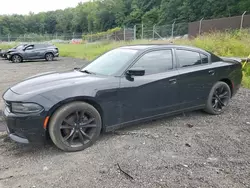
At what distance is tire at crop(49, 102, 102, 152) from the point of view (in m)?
3.12

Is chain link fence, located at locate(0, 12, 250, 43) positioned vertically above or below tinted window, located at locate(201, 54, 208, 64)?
above

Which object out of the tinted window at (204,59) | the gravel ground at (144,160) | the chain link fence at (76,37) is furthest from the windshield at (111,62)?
the chain link fence at (76,37)

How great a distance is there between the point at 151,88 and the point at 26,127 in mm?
1968

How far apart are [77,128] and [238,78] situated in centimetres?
381

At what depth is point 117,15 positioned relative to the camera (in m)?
90.8

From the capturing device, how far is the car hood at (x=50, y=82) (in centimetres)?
322

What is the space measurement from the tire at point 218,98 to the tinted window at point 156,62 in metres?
1.22

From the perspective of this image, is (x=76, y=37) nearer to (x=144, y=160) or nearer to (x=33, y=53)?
(x=33, y=53)

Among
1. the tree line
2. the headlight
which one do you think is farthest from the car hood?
the tree line

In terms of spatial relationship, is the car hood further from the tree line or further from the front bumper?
the tree line

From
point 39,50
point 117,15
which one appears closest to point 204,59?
point 39,50

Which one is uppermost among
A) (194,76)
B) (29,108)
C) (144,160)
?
(194,76)

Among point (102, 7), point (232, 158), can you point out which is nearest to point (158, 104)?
point (232, 158)

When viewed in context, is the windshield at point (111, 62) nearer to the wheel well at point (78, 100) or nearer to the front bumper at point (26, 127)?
the wheel well at point (78, 100)
